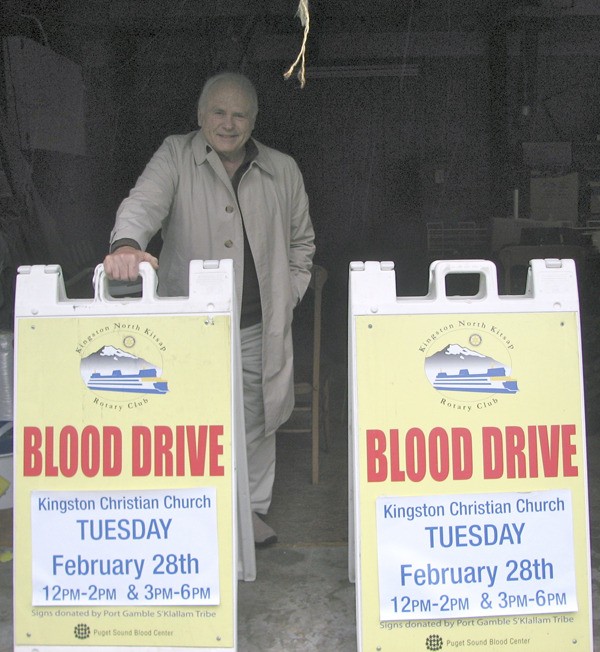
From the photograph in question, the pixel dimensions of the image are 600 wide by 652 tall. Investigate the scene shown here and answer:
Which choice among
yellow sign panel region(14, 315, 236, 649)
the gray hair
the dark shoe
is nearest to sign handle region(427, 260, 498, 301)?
yellow sign panel region(14, 315, 236, 649)

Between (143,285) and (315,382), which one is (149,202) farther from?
(315,382)

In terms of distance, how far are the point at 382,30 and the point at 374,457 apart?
233 inches

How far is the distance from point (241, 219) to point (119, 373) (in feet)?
3.18

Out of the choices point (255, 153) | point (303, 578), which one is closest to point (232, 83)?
point (255, 153)

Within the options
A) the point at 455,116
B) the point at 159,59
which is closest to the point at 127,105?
the point at 159,59

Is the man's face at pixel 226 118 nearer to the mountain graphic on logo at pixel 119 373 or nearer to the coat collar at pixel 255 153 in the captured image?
the coat collar at pixel 255 153

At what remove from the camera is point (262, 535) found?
3.22 m

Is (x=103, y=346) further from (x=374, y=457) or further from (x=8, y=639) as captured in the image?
(x=8, y=639)

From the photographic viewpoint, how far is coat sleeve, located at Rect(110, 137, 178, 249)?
267cm

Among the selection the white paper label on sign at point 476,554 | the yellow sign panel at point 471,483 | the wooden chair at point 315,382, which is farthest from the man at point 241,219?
the white paper label on sign at point 476,554

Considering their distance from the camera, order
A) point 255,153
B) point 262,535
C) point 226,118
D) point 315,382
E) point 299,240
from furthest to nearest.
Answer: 1. point 315,382
2. point 299,240
3. point 262,535
4. point 255,153
5. point 226,118

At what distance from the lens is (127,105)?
712 cm

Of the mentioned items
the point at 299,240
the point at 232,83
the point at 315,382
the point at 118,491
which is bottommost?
the point at 118,491

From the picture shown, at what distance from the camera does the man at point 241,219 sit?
300 centimetres
